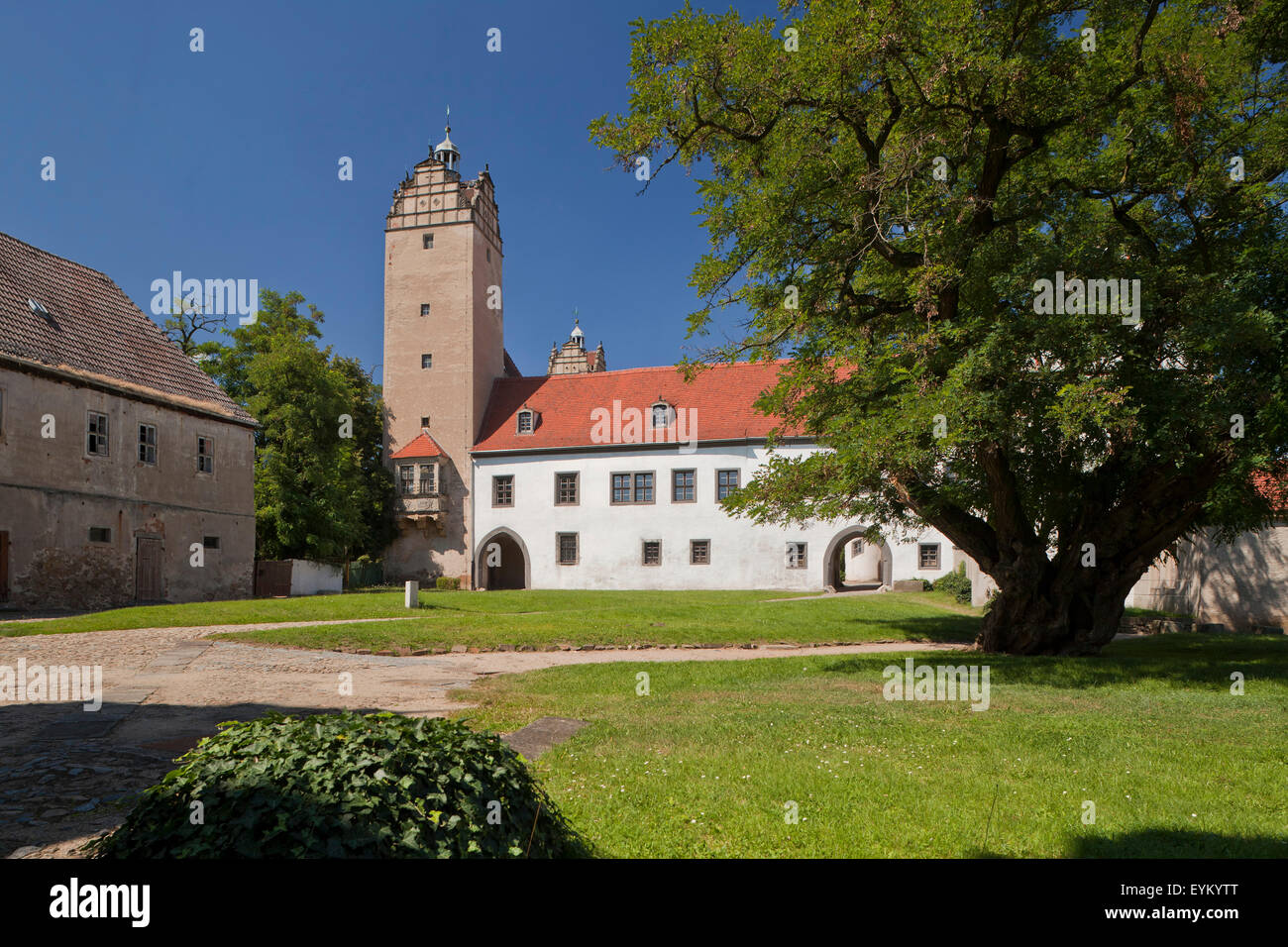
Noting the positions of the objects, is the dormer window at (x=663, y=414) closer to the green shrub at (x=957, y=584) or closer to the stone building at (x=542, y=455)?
the stone building at (x=542, y=455)

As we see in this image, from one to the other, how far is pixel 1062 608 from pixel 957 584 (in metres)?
17.0

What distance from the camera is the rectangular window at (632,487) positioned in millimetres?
38125

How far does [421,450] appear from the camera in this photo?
40938 millimetres

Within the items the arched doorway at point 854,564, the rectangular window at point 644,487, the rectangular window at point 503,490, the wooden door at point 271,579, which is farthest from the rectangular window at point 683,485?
the wooden door at point 271,579

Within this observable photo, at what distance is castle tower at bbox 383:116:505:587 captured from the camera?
133 feet

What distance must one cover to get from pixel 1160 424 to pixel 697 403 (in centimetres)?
2860

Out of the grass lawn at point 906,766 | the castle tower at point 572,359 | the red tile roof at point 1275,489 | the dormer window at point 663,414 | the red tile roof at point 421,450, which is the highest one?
the castle tower at point 572,359

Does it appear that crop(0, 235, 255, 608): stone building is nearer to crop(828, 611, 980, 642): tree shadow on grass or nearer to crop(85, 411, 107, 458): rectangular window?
crop(85, 411, 107, 458): rectangular window

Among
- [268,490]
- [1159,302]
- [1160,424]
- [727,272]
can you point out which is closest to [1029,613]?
[1160,424]

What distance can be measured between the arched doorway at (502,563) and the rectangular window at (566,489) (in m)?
2.99

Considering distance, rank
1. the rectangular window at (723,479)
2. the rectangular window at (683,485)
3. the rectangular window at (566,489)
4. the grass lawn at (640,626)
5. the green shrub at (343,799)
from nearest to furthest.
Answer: the green shrub at (343,799) → the grass lawn at (640,626) → the rectangular window at (723,479) → the rectangular window at (683,485) → the rectangular window at (566,489)

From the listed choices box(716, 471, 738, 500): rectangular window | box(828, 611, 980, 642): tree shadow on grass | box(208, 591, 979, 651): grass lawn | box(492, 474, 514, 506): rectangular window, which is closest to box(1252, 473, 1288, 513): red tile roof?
box(828, 611, 980, 642): tree shadow on grass

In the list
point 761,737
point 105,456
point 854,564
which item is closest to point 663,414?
point 854,564

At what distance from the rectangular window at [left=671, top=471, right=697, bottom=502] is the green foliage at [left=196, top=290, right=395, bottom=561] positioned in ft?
50.0
